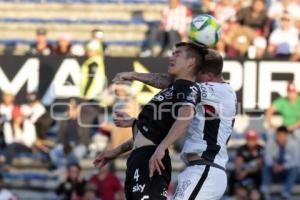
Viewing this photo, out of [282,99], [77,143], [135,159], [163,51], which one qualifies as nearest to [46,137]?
[77,143]

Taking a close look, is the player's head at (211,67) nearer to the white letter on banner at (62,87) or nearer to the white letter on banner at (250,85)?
the white letter on banner at (250,85)

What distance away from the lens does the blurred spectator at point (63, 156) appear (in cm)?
1527

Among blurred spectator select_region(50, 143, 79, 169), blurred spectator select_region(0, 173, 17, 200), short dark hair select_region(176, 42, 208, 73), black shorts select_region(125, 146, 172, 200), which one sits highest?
short dark hair select_region(176, 42, 208, 73)

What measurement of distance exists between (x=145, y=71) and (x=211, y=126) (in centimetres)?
766

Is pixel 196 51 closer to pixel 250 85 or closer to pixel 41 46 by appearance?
pixel 250 85

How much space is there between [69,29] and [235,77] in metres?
4.03

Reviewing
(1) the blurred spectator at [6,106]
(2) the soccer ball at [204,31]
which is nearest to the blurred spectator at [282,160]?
(1) the blurred spectator at [6,106]

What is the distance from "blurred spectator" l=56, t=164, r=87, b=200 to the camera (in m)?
14.6

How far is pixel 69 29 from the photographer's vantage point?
18375 mm

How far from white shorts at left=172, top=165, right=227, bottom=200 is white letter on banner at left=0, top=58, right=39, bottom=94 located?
8137 mm

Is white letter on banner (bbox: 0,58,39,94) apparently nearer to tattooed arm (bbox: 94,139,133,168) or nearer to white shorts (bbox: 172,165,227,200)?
tattooed arm (bbox: 94,139,133,168)

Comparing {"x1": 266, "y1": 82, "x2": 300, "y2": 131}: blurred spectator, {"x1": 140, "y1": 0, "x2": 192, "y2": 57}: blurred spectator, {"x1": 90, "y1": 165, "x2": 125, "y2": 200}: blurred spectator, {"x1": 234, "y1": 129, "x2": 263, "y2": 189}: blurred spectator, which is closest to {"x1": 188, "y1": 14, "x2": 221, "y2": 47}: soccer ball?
{"x1": 90, "y1": 165, "x2": 125, "y2": 200}: blurred spectator

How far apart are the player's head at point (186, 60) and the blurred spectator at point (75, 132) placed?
775 centimetres

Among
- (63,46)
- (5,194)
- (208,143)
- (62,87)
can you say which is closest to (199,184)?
(208,143)
